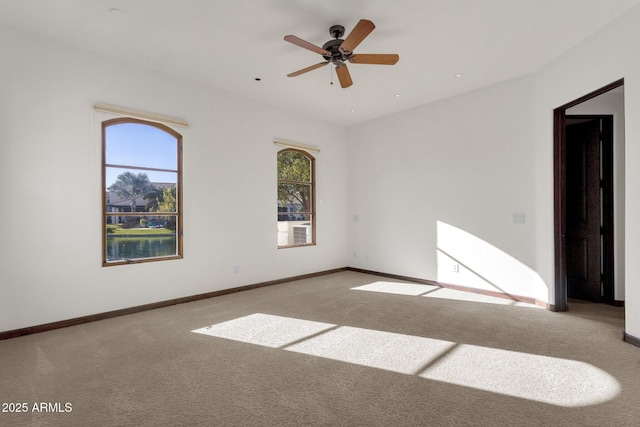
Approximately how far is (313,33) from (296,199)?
10.6 ft

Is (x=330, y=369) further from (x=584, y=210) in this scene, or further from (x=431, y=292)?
(x=584, y=210)

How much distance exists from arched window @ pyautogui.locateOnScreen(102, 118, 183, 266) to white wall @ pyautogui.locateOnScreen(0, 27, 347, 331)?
4.7 inches

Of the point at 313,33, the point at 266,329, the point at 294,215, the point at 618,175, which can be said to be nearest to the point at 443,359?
the point at 266,329

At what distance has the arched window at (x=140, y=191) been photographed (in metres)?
3.87

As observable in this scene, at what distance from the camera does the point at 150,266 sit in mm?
4137

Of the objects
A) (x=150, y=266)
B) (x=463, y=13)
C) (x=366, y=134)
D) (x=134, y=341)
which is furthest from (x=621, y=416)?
(x=366, y=134)

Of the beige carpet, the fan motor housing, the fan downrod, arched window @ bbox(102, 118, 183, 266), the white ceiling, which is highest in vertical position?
the white ceiling

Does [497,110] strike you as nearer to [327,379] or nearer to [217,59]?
[217,59]

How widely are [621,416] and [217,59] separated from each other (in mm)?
4769

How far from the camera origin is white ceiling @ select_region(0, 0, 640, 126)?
9.53 feet

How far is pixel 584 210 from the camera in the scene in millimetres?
4449

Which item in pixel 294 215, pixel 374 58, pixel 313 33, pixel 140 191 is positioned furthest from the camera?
pixel 294 215

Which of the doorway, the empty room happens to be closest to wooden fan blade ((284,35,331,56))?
the empty room

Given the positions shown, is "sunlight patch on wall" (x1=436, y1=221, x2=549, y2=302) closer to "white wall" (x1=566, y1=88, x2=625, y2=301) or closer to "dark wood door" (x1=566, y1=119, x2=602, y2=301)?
"dark wood door" (x1=566, y1=119, x2=602, y2=301)
